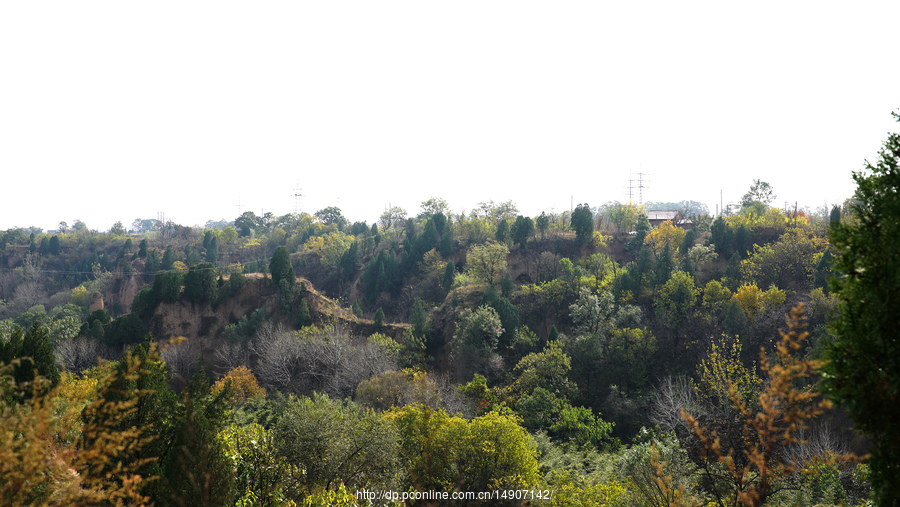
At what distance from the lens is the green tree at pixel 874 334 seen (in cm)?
411

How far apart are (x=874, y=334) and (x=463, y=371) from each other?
88.8ft

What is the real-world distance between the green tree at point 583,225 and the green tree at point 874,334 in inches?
1787

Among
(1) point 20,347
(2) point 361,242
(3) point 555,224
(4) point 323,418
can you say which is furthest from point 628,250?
(1) point 20,347

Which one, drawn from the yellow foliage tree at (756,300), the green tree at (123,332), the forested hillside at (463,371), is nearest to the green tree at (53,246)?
the forested hillside at (463,371)

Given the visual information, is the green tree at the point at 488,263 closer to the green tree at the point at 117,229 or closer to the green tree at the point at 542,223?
the green tree at the point at 542,223

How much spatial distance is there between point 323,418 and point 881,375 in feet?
43.3

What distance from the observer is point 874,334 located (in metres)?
4.14

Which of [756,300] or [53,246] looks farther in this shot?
[53,246]

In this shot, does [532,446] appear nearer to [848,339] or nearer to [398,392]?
[398,392]

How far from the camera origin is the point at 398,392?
22.7 meters

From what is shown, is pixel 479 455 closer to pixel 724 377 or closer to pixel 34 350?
pixel 724 377

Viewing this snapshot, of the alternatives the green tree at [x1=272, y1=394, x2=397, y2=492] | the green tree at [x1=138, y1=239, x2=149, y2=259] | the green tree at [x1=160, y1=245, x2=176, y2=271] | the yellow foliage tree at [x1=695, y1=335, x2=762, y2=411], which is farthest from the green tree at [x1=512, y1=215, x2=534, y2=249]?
the green tree at [x1=138, y1=239, x2=149, y2=259]

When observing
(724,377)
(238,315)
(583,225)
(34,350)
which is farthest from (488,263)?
(34,350)

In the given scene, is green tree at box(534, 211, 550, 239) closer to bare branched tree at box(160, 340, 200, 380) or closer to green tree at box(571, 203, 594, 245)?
green tree at box(571, 203, 594, 245)
